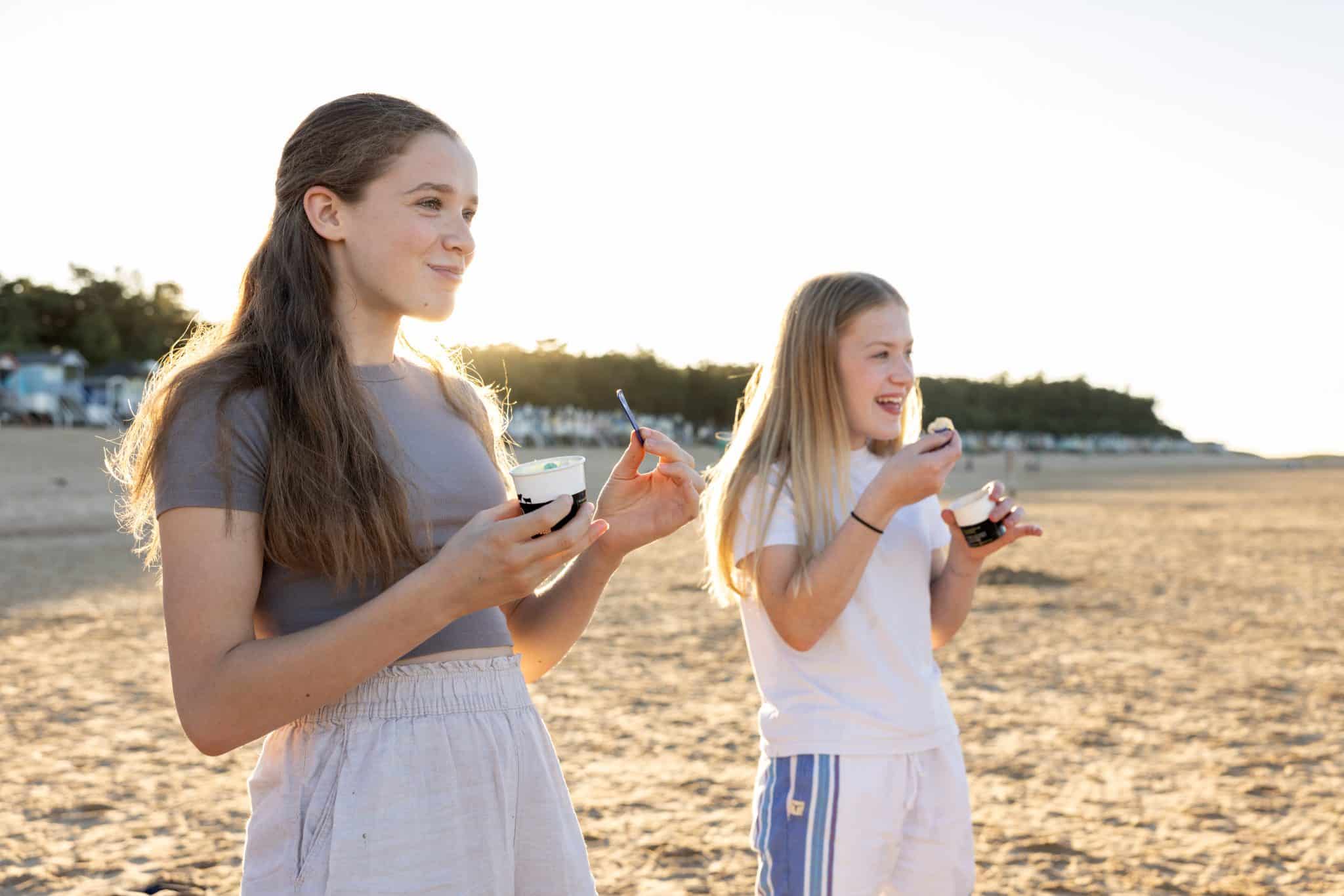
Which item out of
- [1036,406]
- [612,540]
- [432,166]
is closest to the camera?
[432,166]

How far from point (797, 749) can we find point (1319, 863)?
3.57 meters

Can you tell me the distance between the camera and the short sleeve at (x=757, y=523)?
2.86 metres

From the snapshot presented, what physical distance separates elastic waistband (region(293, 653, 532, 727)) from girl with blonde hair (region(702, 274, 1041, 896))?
1.01 metres

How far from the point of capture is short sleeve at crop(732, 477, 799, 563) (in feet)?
9.39

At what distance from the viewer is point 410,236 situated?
1.95 metres

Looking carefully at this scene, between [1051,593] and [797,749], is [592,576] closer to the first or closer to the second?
[797,749]

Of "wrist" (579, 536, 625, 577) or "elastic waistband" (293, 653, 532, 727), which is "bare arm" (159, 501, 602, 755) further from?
"wrist" (579, 536, 625, 577)

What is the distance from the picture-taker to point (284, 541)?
1728 millimetres

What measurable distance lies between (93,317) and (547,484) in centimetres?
7483

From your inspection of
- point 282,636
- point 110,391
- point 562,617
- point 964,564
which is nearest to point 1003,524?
point 964,564

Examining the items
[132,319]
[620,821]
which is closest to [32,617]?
[620,821]

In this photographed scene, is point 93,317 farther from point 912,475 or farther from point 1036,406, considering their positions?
point 1036,406

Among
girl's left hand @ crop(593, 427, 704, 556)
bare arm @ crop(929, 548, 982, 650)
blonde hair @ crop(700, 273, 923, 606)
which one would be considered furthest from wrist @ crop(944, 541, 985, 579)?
girl's left hand @ crop(593, 427, 704, 556)

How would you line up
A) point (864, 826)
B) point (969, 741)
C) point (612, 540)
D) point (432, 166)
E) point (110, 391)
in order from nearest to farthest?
point (432, 166) < point (612, 540) < point (864, 826) < point (969, 741) < point (110, 391)
